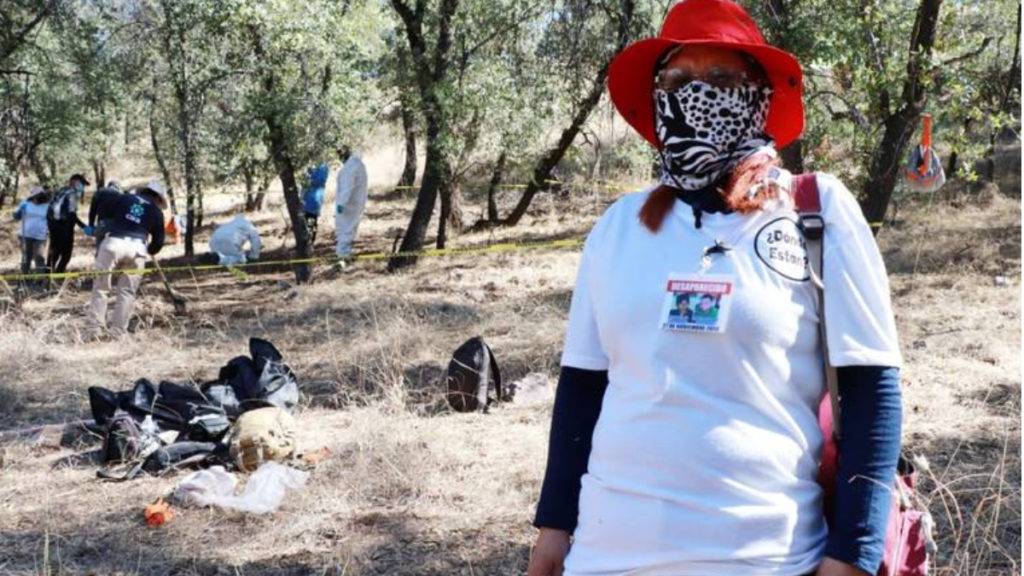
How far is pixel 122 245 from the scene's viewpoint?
10.2 meters

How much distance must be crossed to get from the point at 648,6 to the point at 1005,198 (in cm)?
822

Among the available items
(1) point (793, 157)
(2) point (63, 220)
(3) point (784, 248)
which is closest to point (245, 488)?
(3) point (784, 248)

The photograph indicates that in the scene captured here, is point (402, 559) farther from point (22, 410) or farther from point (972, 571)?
point (22, 410)

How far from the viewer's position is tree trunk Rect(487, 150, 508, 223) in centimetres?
1496

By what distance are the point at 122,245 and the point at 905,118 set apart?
22.9ft

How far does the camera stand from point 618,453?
1.65 meters

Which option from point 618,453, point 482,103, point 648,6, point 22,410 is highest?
point 648,6

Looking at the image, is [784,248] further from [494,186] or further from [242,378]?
[494,186]

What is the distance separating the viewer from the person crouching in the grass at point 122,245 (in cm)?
1010

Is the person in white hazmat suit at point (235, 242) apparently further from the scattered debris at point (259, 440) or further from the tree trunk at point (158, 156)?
the scattered debris at point (259, 440)

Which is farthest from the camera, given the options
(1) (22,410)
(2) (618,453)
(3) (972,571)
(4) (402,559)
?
(1) (22,410)

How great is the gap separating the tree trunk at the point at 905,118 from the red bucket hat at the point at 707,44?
706cm

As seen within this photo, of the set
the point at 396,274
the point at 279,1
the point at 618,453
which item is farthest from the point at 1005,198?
the point at 618,453

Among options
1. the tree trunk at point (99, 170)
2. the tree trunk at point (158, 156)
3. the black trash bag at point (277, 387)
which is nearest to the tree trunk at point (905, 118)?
the black trash bag at point (277, 387)
